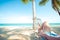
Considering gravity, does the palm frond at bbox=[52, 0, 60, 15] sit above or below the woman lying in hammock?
above

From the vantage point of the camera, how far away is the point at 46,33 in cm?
254

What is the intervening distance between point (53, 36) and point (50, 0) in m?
0.58

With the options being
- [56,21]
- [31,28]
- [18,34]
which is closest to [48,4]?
[56,21]

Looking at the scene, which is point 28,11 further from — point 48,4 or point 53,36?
point 53,36

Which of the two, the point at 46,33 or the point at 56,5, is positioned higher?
the point at 56,5

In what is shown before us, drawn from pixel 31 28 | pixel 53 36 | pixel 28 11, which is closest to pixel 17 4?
pixel 28 11

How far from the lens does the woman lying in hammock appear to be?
2.51 metres

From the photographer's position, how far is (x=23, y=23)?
2578mm

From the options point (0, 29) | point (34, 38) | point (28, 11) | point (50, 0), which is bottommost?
point (34, 38)

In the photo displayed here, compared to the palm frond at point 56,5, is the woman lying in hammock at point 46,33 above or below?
below

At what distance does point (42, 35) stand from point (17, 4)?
65 cm

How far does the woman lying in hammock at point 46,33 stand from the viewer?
251 centimetres

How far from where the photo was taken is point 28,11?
258cm

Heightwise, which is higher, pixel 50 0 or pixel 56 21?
pixel 50 0
